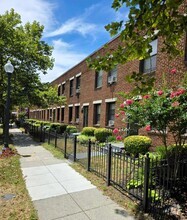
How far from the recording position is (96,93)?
16688mm

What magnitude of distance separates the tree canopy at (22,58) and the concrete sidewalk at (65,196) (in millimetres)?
9755

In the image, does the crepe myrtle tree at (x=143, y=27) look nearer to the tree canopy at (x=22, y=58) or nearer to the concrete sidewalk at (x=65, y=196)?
the concrete sidewalk at (x=65, y=196)

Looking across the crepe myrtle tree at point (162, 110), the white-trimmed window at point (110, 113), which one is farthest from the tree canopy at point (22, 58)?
the crepe myrtle tree at point (162, 110)

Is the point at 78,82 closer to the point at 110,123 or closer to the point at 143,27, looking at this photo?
the point at 110,123

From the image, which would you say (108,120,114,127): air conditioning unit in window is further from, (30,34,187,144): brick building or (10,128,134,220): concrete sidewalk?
(10,128,134,220): concrete sidewalk

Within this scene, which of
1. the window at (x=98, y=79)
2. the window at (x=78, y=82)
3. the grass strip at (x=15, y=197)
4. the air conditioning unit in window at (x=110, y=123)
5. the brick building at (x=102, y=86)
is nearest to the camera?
the grass strip at (x=15, y=197)

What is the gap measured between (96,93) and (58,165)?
29.9 feet

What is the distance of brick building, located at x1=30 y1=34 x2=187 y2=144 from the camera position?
32.8ft

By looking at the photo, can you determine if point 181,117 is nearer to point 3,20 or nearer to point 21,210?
point 21,210

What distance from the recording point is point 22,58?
16.6 meters

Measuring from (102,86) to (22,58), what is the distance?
21.6ft

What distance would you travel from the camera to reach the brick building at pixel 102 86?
10.0 metres

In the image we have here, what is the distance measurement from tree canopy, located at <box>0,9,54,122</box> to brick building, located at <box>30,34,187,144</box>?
3796mm

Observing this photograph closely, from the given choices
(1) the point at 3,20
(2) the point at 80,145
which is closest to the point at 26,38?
(1) the point at 3,20
